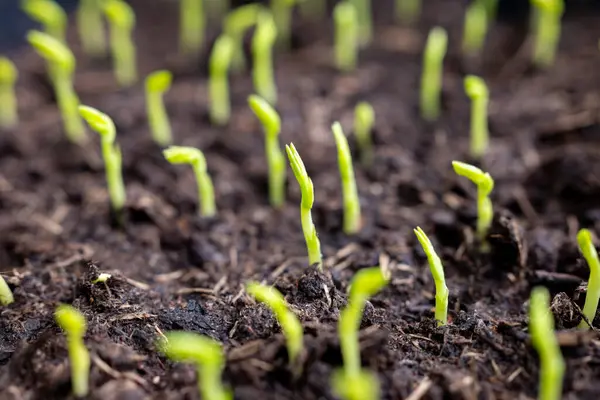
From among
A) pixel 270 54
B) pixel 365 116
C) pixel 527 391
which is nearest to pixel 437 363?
pixel 527 391

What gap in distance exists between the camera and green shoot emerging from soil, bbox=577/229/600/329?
1.13m

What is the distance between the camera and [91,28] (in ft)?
8.45

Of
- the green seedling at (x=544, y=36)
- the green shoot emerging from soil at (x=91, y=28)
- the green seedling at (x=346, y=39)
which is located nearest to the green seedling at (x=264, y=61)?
the green seedling at (x=346, y=39)

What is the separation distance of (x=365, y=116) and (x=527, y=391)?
0.93 m

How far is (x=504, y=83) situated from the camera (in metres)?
2.21

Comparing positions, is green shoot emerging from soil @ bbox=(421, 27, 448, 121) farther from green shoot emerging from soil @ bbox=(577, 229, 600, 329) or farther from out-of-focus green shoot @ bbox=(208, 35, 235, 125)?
green shoot emerging from soil @ bbox=(577, 229, 600, 329)

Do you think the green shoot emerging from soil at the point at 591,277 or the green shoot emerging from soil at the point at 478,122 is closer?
the green shoot emerging from soil at the point at 591,277

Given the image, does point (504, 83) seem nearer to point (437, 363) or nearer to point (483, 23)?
point (483, 23)

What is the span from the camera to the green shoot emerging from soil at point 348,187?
139cm

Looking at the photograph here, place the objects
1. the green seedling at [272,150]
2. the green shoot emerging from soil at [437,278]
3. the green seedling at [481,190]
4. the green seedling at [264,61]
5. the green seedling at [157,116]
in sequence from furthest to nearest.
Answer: the green seedling at [264,61] → the green seedling at [157,116] → the green seedling at [272,150] → the green seedling at [481,190] → the green shoot emerging from soil at [437,278]

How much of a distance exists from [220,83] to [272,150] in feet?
1.43

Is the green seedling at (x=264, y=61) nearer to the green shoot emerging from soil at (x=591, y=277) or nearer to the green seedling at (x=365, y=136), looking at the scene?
the green seedling at (x=365, y=136)

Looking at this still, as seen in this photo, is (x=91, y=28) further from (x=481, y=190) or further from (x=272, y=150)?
(x=481, y=190)

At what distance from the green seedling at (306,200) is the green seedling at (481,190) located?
0.98ft
